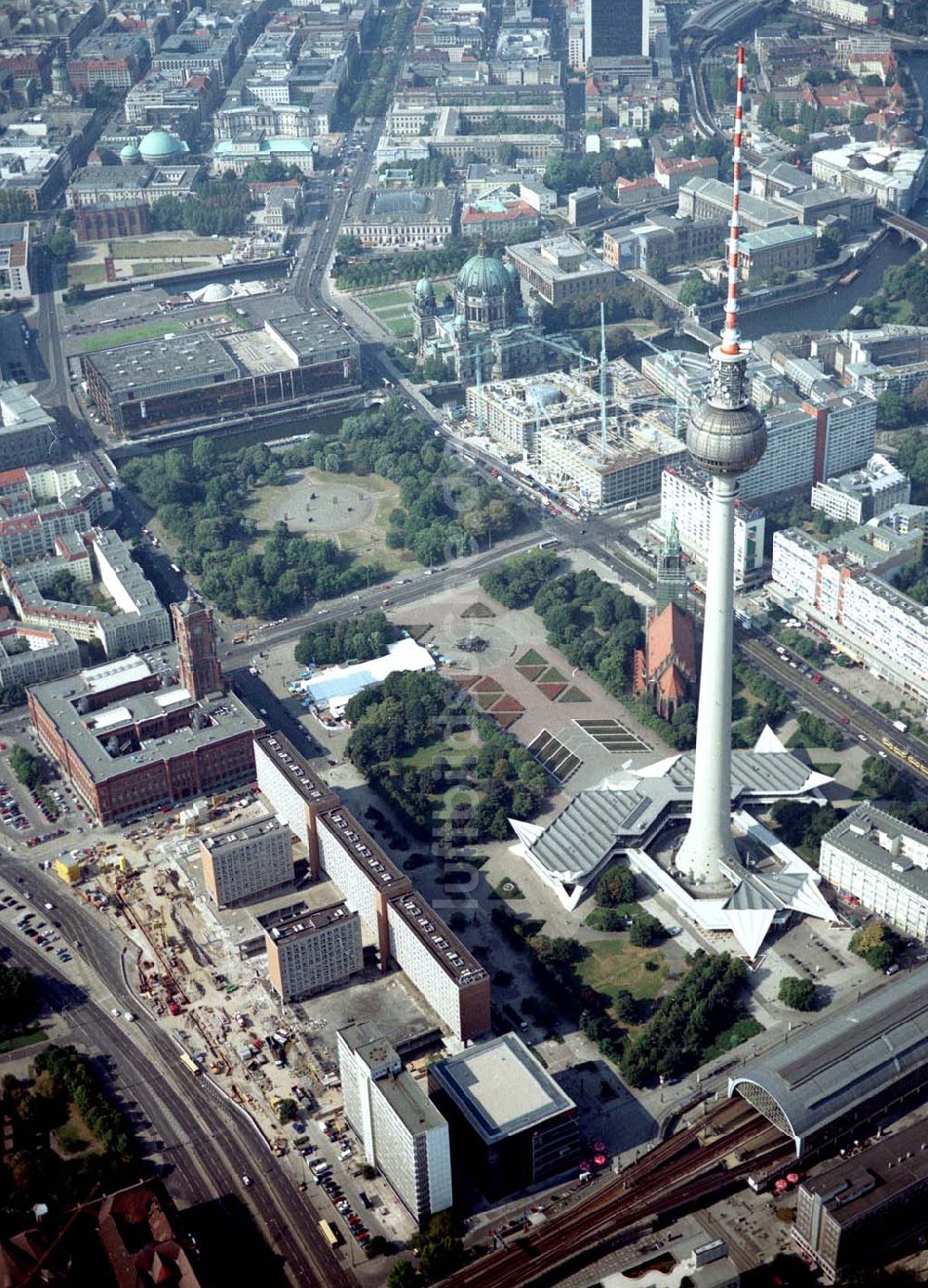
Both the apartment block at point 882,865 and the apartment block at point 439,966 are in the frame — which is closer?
the apartment block at point 439,966

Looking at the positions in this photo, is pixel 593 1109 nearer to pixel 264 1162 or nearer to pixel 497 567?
pixel 264 1162

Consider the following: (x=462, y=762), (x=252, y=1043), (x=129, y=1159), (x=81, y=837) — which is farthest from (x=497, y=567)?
(x=129, y=1159)

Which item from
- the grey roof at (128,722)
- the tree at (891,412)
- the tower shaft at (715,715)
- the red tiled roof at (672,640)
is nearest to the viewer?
the tower shaft at (715,715)

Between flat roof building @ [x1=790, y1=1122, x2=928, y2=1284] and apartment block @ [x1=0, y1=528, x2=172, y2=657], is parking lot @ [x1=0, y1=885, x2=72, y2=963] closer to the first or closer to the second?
apartment block @ [x1=0, y1=528, x2=172, y2=657]

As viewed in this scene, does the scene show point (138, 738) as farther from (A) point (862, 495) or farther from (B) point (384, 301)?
(B) point (384, 301)

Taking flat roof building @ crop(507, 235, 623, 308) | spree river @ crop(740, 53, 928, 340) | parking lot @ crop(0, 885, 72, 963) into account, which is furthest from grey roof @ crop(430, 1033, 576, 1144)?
flat roof building @ crop(507, 235, 623, 308)

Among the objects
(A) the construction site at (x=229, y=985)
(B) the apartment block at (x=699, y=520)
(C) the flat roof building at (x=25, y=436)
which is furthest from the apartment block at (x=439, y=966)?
(C) the flat roof building at (x=25, y=436)

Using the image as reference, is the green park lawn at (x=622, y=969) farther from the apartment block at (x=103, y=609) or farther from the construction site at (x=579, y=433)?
the construction site at (x=579, y=433)

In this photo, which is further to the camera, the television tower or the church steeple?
the church steeple
